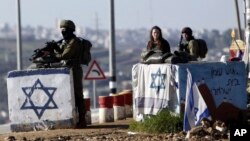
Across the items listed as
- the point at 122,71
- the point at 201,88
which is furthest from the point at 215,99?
the point at 122,71

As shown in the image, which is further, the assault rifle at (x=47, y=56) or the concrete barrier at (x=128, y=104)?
the concrete barrier at (x=128, y=104)

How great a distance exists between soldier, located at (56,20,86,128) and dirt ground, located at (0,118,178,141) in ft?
1.87

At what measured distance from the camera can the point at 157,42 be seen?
17.3 metres

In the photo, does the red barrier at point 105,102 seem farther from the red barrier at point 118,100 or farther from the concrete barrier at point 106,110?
the red barrier at point 118,100

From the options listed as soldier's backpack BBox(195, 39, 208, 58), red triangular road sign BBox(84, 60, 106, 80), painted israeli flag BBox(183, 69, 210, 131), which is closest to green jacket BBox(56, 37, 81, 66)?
painted israeli flag BBox(183, 69, 210, 131)

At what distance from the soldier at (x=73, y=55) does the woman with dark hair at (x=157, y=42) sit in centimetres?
144

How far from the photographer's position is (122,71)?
463 ft

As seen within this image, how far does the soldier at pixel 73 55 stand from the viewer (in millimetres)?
17672

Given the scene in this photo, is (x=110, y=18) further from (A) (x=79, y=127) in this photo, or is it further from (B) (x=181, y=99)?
(B) (x=181, y=99)

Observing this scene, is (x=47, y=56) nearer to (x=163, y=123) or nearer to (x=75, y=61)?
(x=75, y=61)

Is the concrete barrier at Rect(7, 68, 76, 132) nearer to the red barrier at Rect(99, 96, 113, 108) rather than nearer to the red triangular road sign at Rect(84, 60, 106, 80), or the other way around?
the red barrier at Rect(99, 96, 113, 108)

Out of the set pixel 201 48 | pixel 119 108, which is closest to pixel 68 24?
pixel 119 108

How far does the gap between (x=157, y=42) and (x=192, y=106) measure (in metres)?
2.45

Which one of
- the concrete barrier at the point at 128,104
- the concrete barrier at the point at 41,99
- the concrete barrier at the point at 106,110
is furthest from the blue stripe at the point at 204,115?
the concrete barrier at the point at 128,104
